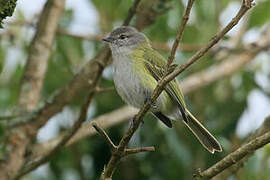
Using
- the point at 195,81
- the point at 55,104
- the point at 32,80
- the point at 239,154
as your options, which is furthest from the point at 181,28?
the point at 195,81

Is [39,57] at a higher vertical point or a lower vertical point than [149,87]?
higher

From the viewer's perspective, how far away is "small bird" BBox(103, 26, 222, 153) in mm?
3623

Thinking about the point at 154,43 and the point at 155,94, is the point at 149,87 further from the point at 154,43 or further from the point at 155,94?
the point at 155,94

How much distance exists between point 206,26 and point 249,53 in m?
0.43

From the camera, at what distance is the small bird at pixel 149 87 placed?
362 cm

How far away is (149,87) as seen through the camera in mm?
3725

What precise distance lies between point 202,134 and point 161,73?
55 cm

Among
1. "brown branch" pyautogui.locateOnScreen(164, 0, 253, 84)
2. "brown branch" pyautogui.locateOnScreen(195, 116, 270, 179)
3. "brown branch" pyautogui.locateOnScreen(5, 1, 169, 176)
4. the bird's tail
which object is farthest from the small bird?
"brown branch" pyautogui.locateOnScreen(164, 0, 253, 84)

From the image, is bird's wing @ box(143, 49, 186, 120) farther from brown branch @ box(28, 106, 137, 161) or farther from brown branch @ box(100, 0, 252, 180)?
brown branch @ box(100, 0, 252, 180)

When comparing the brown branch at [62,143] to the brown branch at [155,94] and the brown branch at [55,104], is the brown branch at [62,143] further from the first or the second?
the brown branch at [155,94]

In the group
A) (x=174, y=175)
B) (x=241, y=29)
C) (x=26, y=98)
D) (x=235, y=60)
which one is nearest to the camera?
(x=174, y=175)

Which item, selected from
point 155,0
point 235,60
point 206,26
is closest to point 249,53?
point 235,60

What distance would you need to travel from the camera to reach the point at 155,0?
13.0ft

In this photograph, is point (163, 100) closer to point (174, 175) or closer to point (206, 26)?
point (174, 175)
